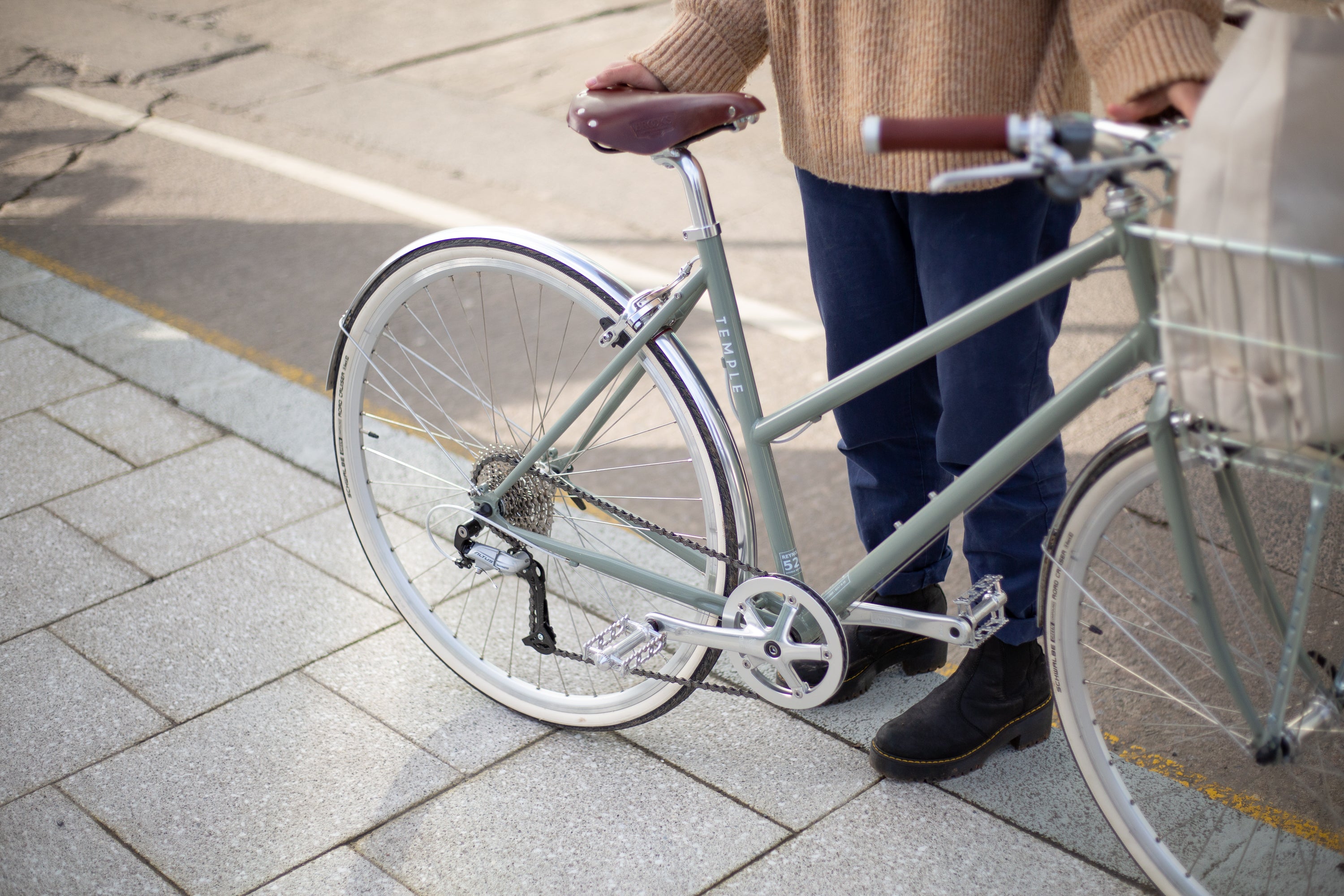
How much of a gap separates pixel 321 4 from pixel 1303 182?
365 inches

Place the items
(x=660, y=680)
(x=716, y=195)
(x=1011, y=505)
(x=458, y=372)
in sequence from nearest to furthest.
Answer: (x=1011, y=505)
(x=660, y=680)
(x=458, y=372)
(x=716, y=195)

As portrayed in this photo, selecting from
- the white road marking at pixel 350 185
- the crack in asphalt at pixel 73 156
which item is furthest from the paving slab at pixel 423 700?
the crack in asphalt at pixel 73 156

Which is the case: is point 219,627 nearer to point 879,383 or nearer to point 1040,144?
point 879,383

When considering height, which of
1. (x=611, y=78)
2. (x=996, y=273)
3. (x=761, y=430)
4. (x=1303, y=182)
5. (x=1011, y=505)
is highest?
(x=611, y=78)

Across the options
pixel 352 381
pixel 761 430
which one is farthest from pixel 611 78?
pixel 352 381

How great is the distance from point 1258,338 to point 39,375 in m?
3.88

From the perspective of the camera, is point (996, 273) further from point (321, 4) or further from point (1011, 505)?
point (321, 4)

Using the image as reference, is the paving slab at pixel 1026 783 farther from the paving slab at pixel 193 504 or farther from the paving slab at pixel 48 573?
the paving slab at pixel 48 573

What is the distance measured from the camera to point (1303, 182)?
4.03ft

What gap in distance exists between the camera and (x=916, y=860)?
2.07 meters

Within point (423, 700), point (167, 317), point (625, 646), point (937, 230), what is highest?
point (937, 230)

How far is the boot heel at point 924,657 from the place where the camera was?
250cm

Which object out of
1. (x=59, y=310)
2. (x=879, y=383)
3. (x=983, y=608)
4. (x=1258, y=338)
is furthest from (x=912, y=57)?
(x=59, y=310)

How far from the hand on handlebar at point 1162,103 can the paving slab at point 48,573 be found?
2.51 metres
